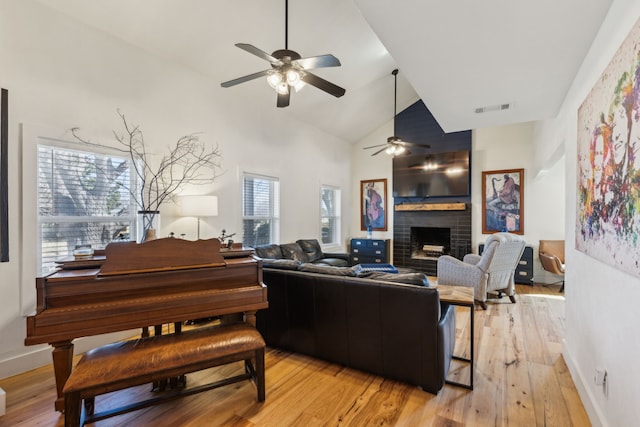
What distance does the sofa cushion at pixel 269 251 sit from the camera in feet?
14.4

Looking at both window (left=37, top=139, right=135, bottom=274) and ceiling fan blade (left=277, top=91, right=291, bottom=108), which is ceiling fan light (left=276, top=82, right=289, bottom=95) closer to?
ceiling fan blade (left=277, top=91, right=291, bottom=108)

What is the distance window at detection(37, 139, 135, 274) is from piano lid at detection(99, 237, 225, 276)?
127 centimetres

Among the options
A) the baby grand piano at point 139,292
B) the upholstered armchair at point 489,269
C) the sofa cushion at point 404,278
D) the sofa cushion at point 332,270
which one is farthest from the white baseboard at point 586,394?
the baby grand piano at point 139,292

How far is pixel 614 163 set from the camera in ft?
4.74

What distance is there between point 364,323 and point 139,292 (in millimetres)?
1613

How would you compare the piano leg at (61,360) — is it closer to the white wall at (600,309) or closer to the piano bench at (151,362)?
the piano bench at (151,362)

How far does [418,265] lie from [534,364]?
3862 millimetres

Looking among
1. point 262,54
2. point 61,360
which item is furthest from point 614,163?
point 61,360

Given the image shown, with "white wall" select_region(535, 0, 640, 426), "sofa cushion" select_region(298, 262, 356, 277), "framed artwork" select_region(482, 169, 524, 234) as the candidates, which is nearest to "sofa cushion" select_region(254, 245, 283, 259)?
"sofa cushion" select_region(298, 262, 356, 277)

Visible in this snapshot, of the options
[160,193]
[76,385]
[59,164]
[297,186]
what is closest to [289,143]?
[297,186]

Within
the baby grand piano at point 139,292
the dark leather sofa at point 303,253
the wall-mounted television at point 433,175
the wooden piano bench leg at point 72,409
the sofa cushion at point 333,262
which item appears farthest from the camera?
the wall-mounted television at point 433,175

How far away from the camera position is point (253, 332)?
212 centimetres

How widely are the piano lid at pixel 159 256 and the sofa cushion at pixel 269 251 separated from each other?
2.19m

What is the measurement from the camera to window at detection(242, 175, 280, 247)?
473cm
